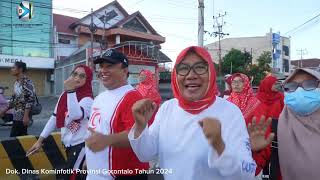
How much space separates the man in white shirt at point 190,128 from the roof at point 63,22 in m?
32.1

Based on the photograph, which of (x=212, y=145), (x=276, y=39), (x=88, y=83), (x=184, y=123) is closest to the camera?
(x=212, y=145)

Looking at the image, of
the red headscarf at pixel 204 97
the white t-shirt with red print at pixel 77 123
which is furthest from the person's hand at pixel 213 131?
the white t-shirt with red print at pixel 77 123

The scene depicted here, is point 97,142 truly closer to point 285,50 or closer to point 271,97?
point 271,97

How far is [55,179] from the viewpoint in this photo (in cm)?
559

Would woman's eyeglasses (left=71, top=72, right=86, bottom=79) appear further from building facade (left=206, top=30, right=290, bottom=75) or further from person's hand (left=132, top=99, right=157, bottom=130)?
building facade (left=206, top=30, right=290, bottom=75)

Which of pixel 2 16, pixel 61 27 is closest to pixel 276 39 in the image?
pixel 61 27

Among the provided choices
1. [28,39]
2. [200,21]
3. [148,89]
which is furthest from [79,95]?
[28,39]

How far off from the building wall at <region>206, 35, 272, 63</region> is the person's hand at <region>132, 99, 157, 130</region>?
55696 millimetres

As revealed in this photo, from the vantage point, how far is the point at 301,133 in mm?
2729

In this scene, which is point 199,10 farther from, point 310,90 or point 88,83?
point 310,90

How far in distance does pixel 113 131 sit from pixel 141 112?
3.08 feet

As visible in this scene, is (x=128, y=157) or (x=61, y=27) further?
(x=61, y=27)

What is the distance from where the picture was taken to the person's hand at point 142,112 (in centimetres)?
224

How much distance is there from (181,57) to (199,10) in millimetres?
15409
